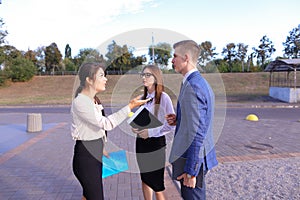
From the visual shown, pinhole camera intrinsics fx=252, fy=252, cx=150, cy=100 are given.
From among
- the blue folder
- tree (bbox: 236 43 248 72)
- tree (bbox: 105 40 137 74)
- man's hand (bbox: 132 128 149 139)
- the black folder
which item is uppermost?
tree (bbox: 236 43 248 72)

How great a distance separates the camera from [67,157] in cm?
548

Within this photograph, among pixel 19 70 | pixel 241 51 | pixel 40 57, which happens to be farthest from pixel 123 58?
pixel 40 57

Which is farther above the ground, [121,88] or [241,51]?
[241,51]

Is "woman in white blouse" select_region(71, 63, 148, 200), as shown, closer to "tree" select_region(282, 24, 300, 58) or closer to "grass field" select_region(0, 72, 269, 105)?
"grass field" select_region(0, 72, 269, 105)

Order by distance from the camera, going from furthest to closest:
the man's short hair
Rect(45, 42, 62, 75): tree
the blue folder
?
Rect(45, 42, 62, 75): tree → the blue folder → the man's short hair

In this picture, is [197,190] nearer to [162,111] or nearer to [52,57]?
[162,111]

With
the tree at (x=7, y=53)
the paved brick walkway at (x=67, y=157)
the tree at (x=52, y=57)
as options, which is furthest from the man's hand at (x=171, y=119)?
the tree at (x=52, y=57)

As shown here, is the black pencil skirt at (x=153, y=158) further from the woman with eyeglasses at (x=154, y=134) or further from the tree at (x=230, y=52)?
the tree at (x=230, y=52)

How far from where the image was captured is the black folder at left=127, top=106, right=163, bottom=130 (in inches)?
105

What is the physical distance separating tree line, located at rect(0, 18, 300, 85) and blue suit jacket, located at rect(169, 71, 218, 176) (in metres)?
0.55

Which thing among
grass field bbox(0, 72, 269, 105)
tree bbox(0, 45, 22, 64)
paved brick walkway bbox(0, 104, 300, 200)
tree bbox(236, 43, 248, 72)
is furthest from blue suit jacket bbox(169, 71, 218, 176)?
tree bbox(236, 43, 248, 72)

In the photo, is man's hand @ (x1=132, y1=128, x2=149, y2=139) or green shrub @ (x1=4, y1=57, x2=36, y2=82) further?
green shrub @ (x1=4, y1=57, x2=36, y2=82)

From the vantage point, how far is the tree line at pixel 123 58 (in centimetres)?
253

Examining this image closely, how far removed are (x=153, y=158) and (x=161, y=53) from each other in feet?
3.76
